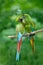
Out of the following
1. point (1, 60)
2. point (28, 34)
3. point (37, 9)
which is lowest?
point (1, 60)

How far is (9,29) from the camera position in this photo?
1979mm

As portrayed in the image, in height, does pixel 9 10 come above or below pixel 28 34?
above

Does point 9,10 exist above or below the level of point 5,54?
above

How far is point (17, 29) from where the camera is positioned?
1.95 meters

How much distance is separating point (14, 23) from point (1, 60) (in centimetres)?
22

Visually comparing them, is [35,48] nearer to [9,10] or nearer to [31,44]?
[31,44]

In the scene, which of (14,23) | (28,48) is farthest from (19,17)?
(28,48)

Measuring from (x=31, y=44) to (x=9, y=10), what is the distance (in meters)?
0.23

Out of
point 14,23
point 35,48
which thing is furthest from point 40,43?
point 14,23

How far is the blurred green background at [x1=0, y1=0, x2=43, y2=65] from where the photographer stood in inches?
76.1

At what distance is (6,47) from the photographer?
1.98 meters

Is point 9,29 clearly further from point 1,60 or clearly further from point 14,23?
point 1,60

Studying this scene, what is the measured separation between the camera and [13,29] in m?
A: 1.97

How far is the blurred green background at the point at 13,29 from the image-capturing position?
1.93 m
